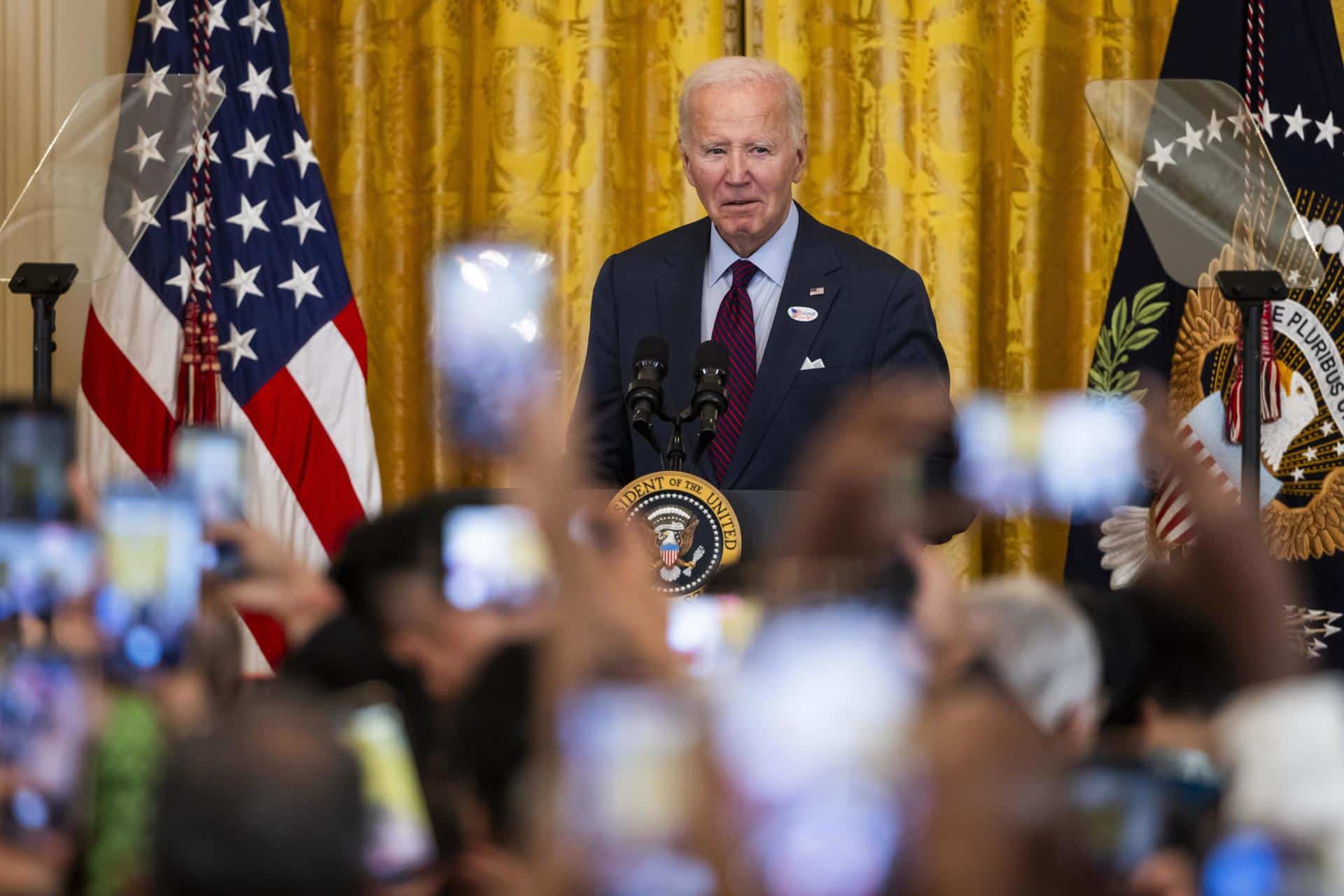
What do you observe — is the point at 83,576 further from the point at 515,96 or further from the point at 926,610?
the point at 515,96

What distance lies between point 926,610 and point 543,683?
0.28 meters

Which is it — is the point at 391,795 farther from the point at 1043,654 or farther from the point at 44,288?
the point at 44,288

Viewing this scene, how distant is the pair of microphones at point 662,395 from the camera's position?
212 centimetres

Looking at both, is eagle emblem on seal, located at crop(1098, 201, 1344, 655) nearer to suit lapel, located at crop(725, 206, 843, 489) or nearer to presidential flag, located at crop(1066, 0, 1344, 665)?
presidential flag, located at crop(1066, 0, 1344, 665)

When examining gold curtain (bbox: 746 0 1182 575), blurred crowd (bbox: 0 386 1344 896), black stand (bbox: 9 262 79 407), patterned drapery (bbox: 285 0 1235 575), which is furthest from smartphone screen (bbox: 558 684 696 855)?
gold curtain (bbox: 746 0 1182 575)

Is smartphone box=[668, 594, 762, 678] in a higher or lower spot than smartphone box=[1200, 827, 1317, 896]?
higher

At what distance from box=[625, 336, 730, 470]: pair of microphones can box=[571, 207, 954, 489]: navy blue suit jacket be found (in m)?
0.31

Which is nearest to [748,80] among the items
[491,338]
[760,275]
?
[760,275]

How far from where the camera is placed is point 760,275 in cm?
295

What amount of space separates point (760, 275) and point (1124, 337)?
4.71 feet

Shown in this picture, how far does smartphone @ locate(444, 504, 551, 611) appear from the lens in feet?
3.31

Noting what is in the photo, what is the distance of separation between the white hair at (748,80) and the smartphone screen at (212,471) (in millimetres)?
1963

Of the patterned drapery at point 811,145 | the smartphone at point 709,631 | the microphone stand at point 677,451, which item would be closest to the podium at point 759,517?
the microphone stand at point 677,451

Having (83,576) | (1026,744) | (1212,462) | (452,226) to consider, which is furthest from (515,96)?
(1026,744)
